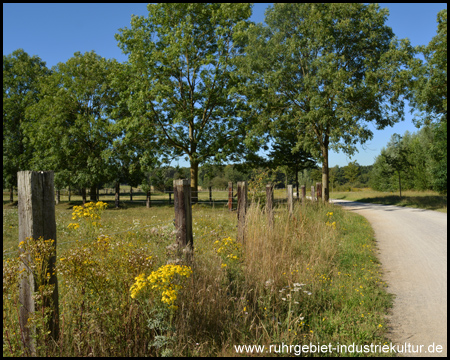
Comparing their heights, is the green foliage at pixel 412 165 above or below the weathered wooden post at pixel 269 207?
above

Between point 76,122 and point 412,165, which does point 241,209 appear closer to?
point 76,122

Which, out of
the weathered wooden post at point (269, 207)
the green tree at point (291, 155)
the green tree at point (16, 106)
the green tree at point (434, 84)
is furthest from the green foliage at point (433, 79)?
the green tree at point (16, 106)

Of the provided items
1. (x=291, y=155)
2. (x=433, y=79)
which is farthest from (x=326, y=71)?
(x=291, y=155)

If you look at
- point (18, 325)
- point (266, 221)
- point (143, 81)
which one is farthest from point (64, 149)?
point (18, 325)

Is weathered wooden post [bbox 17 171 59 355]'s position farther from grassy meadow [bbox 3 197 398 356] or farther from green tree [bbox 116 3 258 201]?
green tree [bbox 116 3 258 201]

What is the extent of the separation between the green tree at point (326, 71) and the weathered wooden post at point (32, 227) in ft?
60.5

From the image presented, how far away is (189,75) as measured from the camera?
22594 millimetres

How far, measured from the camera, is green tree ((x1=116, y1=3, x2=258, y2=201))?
2122 centimetres

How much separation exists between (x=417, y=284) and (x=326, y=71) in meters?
17.1

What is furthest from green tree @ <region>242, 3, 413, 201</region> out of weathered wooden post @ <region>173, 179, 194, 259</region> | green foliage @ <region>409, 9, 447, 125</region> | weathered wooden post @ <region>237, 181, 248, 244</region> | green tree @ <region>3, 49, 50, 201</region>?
green tree @ <region>3, 49, 50, 201</region>

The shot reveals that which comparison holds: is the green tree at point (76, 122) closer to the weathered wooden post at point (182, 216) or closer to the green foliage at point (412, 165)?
the weathered wooden post at point (182, 216)

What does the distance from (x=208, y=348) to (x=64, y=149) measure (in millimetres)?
25797

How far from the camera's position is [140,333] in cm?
304

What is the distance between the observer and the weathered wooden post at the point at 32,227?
9.09 feet
